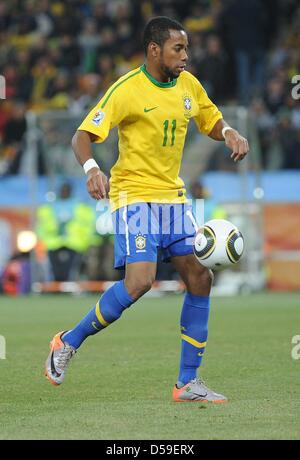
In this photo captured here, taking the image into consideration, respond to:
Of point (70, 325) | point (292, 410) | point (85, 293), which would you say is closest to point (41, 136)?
point (85, 293)

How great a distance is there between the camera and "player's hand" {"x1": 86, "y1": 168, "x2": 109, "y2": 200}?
6637 mm

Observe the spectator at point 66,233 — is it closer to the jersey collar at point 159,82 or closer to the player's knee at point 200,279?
the jersey collar at point 159,82

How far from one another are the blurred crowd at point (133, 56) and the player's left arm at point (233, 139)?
10027 millimetres

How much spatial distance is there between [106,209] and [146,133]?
9.91 metres

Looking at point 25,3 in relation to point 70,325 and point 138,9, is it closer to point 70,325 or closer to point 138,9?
point 138,9

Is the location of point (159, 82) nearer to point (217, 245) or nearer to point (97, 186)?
point (97, 186)

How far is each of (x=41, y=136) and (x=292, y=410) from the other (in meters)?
12.4

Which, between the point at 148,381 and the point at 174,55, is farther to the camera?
the point at 148,381

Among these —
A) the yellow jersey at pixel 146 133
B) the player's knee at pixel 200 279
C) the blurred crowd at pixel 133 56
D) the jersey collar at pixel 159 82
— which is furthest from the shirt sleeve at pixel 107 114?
the blurred crowd at pixel 133 56

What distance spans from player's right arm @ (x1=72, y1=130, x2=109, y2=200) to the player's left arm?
33.9 inches


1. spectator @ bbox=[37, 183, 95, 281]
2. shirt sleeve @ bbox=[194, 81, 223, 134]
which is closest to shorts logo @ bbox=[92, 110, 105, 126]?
shirt sleeve @ bbox=[194, 81, 223, 134]

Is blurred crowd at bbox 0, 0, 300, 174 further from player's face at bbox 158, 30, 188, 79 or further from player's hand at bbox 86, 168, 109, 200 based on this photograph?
player's hand at bbox 86, 168, 109, 200

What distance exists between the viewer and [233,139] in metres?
7.33

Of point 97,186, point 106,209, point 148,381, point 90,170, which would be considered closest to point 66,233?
point 106,209
